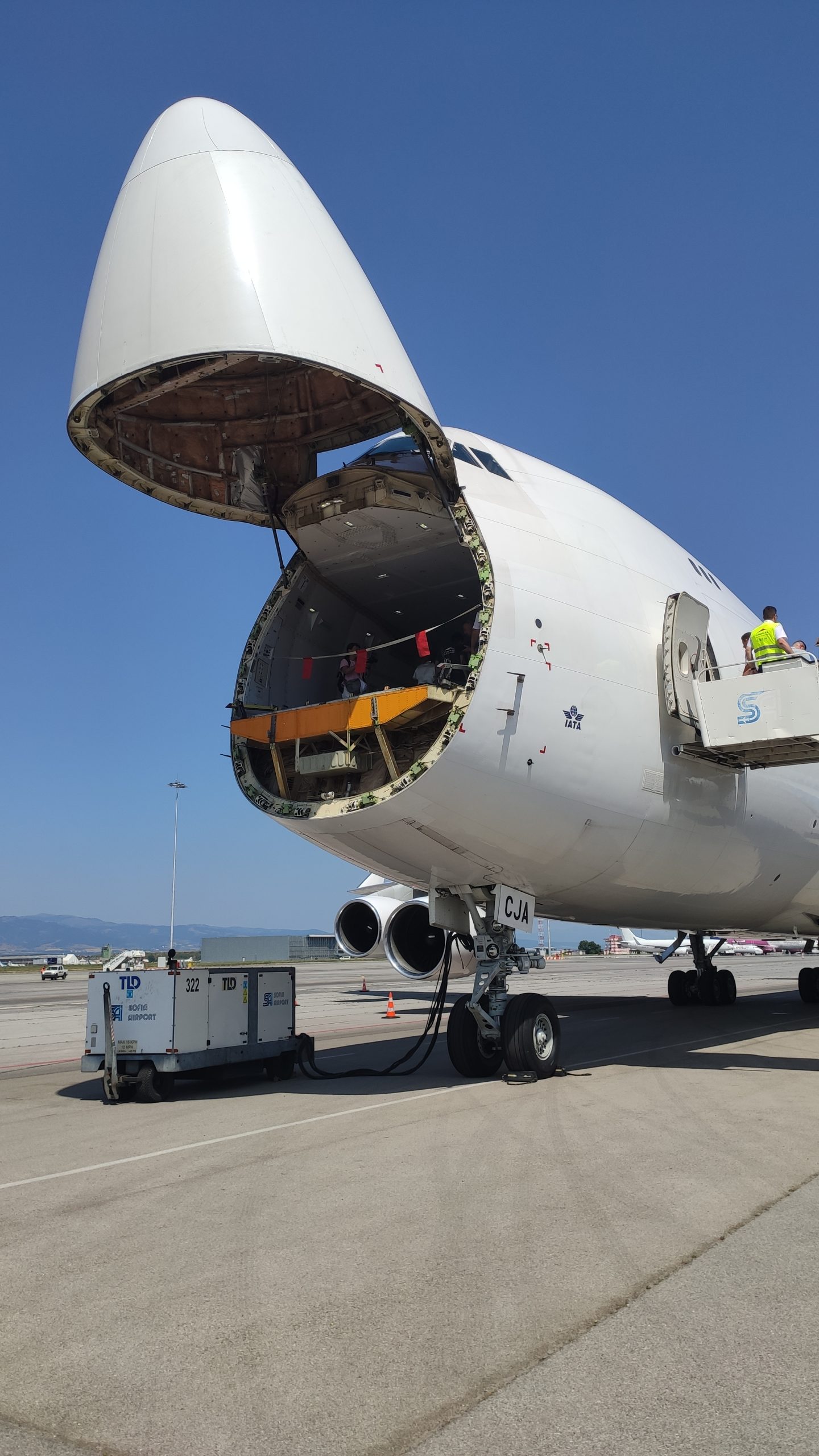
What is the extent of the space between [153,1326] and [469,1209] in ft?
8.17

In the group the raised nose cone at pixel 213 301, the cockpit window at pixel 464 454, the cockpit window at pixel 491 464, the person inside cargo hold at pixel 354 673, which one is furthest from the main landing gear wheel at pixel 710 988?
the raised nose cone at pixel 213 301

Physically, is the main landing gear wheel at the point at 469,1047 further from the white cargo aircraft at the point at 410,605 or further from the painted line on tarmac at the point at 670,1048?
the painted line on tarmac at the point at 670,1048

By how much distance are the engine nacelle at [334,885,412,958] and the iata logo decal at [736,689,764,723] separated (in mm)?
11177

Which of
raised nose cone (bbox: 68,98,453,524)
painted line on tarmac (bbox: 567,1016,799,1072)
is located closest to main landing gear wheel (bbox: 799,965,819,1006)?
painted line on tarmac (bbox: 567,1016,799,1072)

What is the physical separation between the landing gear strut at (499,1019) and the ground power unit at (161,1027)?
2.71 m

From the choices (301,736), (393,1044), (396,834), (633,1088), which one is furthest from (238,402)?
(393,1044)

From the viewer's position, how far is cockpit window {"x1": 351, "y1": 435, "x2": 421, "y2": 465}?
1154 centimetres

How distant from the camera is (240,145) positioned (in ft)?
32.9

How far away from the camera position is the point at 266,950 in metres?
65.2

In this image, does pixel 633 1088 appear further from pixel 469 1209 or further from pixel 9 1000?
pixel 9 1000

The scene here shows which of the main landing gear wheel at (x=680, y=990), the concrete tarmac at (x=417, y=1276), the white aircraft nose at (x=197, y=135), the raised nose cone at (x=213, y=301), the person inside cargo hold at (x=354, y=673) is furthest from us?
the main landing gear wheel at (x=680, y=990)

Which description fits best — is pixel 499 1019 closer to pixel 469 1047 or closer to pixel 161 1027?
pixel 469 1047

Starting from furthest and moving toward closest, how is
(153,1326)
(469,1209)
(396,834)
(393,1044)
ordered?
(393,1044)
(396,834)
(469,1209)
(153,1326)

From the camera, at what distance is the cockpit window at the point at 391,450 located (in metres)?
11.5
